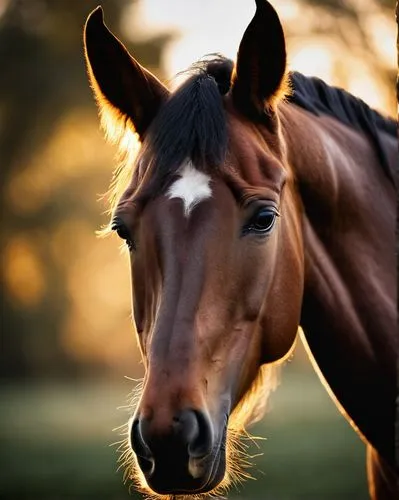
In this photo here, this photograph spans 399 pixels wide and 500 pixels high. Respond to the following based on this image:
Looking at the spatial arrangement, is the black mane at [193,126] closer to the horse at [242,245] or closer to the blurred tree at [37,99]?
the horse at [242,245]

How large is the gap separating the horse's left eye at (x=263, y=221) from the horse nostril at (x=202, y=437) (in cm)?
64

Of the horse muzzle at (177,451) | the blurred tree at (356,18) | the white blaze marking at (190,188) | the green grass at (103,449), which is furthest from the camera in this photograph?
the blurred tree at (356,18)

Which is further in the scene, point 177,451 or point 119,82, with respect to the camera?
point 119,82

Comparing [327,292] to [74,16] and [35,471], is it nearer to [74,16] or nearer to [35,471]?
[35,471]

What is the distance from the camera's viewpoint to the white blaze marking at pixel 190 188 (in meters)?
2.50

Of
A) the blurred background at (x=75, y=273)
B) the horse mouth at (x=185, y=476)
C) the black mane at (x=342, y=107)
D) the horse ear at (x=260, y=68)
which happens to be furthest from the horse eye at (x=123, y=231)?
the blurred background at (x=75, y=273)

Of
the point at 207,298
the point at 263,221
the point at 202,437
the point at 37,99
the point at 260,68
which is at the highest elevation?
the point at 37,99

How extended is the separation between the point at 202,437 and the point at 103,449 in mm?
11790

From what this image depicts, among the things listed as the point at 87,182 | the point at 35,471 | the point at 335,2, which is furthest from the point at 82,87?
the point at 35,471

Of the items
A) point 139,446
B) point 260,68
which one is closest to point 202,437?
point 139,446

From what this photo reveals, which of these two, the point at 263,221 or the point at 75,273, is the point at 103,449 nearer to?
the point at 75,273

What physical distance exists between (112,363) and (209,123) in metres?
23.5

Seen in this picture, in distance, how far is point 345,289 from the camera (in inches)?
117

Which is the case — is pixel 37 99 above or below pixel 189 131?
above
